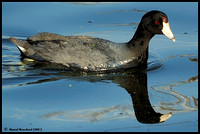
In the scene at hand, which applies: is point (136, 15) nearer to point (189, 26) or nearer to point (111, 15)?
point (111, 15)

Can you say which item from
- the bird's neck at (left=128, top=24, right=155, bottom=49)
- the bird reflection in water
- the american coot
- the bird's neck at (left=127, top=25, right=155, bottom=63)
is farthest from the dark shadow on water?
the bird's neck at (left=128, top=24, right=155, bottom=49)

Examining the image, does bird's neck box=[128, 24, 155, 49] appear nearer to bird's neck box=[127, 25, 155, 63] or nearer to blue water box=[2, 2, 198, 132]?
bird's neck box=[127, 25, 155, 63]

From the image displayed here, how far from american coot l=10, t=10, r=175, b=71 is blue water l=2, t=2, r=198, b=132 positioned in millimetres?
231

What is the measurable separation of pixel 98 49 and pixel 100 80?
0.64m

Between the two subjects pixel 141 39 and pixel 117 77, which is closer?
pixel 117 77

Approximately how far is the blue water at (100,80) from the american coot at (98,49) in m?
→ 0.23

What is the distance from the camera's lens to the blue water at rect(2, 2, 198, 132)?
568 centimetres

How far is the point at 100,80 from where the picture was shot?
7.13 m

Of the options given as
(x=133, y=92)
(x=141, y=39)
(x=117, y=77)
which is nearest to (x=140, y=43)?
(x=141, y=39)

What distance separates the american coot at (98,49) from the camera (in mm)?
7543

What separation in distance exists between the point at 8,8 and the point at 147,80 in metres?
4.29

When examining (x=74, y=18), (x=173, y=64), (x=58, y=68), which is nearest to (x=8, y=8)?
(x=74, y=18)

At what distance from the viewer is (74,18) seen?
996cm

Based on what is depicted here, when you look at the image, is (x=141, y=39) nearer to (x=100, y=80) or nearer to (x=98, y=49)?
(x=98, y=49)
